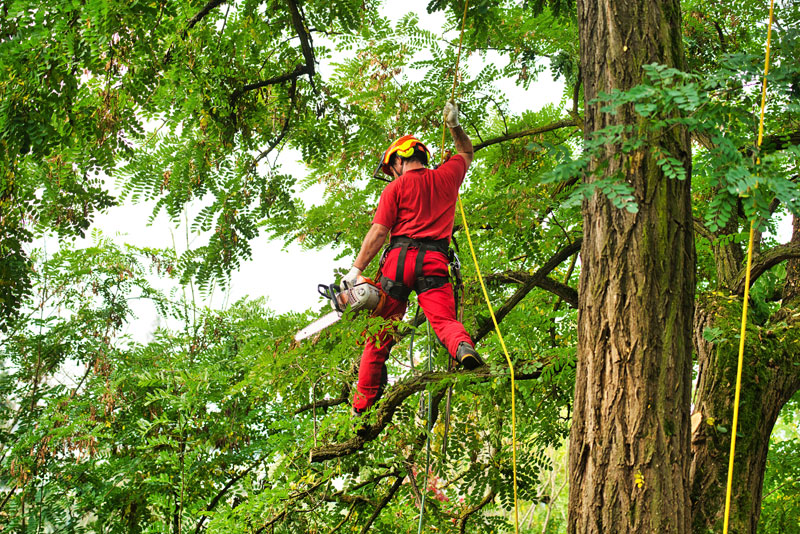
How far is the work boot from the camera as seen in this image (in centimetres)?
350

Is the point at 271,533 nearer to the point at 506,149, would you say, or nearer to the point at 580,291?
the point at 580,291

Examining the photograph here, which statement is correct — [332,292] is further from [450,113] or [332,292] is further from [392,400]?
[450,113]

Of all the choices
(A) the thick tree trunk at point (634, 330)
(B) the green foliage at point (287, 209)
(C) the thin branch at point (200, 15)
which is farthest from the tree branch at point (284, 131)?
(A) the thick tree trunk at point (634, 330)

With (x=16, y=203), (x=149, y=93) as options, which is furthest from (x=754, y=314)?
(x=16, y=203)

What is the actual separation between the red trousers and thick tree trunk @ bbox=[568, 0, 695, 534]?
141 centimetres

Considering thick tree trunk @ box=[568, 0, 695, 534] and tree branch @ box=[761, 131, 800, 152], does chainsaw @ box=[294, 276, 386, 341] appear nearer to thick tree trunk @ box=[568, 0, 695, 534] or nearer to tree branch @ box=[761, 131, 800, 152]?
thick tree trunk @ box=[568, 0, 695, 534]

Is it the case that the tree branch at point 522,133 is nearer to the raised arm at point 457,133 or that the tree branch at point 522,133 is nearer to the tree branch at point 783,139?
the raised arm at point 457,133

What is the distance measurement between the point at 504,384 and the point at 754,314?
6.26 feet

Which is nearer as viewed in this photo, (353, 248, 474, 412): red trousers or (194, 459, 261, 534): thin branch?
(353, 248, 474, 412): red trousers

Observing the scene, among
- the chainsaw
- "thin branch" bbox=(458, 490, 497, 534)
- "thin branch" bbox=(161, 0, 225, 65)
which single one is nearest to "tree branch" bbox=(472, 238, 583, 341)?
the chainsaw

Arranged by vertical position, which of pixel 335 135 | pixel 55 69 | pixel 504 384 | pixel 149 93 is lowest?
pixel 504 384

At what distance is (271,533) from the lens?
149 inches

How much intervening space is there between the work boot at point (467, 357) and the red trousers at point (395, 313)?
277 millimetres

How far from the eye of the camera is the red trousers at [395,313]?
3.89m
